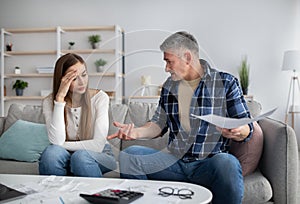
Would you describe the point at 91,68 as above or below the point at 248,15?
below

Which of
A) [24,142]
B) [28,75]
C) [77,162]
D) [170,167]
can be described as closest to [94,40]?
[28,75]

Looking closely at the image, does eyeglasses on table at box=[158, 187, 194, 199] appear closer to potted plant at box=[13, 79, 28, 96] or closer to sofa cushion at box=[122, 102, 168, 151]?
sofa cushion at box=[122, 102, 168, 151]

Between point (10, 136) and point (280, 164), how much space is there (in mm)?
1500

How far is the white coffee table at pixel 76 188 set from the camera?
1069mm

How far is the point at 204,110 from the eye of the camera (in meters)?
1.48

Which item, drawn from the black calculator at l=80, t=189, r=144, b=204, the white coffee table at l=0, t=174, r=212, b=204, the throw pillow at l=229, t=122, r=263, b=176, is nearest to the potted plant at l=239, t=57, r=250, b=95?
the throw pillow at l=229, t=122, r=263, b=176

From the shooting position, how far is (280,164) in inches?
63.3

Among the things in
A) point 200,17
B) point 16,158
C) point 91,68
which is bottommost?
point 16,158

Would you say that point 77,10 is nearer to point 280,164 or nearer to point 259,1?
point 259,1

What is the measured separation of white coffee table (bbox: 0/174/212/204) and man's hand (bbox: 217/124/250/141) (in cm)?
29

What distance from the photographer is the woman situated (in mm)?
1532

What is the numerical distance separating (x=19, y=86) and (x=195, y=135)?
335cm

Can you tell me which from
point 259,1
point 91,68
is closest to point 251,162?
point 91,68

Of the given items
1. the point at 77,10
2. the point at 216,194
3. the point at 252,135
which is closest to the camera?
the point at 216,194
